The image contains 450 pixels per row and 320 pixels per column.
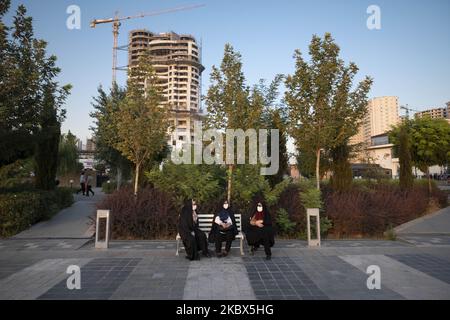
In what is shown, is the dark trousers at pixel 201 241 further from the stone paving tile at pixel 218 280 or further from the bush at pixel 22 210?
the bush at pixel 22 210

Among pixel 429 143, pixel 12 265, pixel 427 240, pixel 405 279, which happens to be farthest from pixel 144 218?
pixel 429 143

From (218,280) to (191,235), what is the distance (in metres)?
1.72

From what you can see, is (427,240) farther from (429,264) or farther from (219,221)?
(219,221)

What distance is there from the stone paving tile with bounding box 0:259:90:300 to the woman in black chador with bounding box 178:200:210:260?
2192 millimetres

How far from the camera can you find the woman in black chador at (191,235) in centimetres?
692

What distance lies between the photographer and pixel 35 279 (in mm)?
5520

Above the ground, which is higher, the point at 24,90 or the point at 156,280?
the point at 24,90

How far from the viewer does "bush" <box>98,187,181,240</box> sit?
29.9ft

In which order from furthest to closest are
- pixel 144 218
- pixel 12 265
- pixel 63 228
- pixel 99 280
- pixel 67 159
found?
pixel 67 159, pixel 63 228, pixel 144 218, pixel 12 265, pixel 99 280

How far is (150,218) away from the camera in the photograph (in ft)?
29.8

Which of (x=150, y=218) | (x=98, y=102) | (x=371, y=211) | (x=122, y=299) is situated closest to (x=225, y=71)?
(x=150, y=218)

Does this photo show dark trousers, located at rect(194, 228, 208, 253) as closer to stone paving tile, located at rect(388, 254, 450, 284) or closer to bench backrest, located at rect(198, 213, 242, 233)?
bench backrest, located at rect(198, 213, 242, 233)

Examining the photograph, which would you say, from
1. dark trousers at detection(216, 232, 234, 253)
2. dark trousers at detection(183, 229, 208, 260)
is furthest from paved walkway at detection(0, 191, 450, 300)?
dark trousers at detection(216, 232, 234, 253)
